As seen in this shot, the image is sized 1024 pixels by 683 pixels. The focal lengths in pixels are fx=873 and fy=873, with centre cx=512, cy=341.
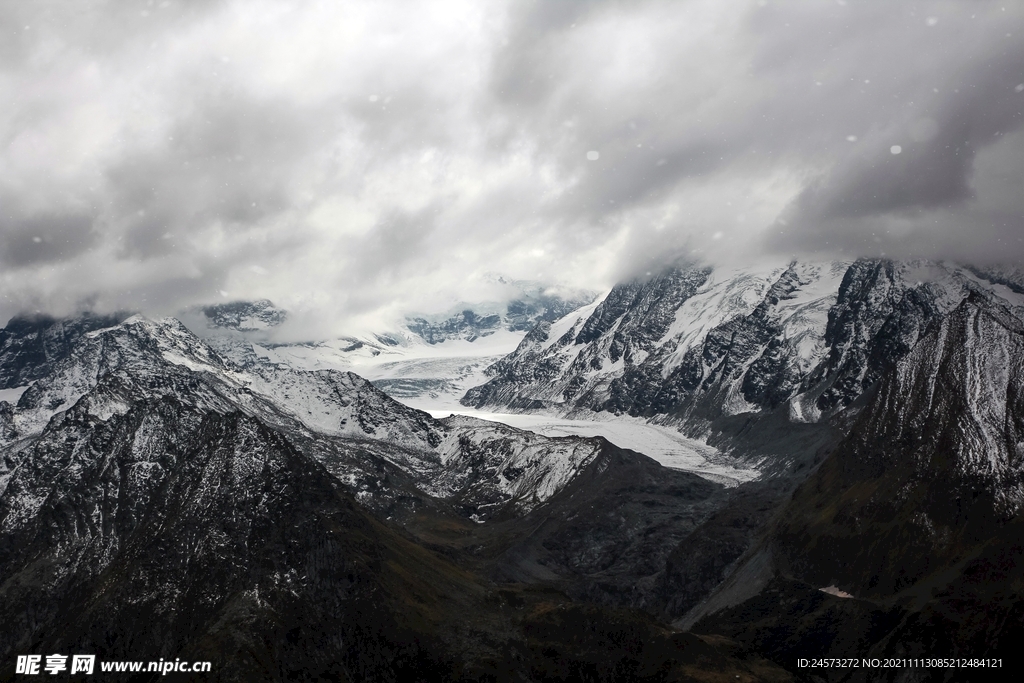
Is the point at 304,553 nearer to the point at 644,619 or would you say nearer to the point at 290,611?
the point at 290,611

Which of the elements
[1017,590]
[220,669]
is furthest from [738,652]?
[220,669]

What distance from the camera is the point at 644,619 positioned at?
653 ft

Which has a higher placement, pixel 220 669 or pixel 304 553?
pixel 304 553

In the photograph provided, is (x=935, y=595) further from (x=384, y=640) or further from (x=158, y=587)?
(x=158, y=587)

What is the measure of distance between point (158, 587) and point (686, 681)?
11443cm

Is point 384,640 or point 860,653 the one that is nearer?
point 384,640

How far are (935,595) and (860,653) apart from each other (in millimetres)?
21103

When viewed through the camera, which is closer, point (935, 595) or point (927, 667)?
point (927, 667)

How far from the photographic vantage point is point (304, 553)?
194m

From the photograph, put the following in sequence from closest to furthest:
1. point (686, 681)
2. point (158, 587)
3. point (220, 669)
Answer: point (220, 669) → point (686, 681) → point (158, 587)

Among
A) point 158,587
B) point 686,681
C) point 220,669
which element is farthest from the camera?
point 158,587

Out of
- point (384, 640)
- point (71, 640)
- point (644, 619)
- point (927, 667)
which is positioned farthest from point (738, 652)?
point (71, 640)

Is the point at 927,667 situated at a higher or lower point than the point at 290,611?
lower

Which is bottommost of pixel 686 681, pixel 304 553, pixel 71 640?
pixel 686 681
